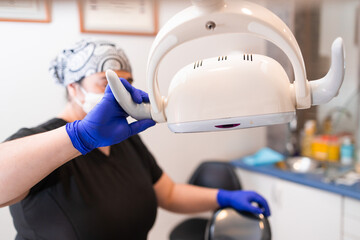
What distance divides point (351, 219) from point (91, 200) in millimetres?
922

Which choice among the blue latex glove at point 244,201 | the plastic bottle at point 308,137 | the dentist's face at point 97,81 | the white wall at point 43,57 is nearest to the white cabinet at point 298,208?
the blue latex glove at point 244,201

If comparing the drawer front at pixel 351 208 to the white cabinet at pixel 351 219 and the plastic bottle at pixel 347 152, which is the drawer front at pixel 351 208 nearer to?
the white cabinet at pixel 351 219

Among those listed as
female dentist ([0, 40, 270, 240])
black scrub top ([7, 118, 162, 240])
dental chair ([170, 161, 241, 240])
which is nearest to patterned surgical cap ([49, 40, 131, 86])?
female dentist ([0, 40, 270, 240])

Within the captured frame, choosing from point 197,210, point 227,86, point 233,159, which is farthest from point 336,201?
point 227,86

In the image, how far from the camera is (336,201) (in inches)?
49.0

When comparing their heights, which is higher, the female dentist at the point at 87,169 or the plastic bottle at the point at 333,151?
the female dentist at the point at 87,169

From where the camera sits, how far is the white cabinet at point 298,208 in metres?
1.02

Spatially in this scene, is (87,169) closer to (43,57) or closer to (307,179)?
(43,57)

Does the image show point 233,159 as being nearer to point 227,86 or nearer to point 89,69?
point 89,69

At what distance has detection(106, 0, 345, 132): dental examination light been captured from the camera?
0.41 meters

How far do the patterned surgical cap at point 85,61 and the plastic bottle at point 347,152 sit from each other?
5.16 ft

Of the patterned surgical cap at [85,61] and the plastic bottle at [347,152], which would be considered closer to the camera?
the patterned surgical cap at [85,61]

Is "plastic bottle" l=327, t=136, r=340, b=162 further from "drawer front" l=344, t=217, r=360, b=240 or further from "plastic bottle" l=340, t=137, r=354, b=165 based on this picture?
"drawer front" l=344, t=217, r=360, b=240

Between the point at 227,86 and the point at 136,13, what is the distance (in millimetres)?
428
